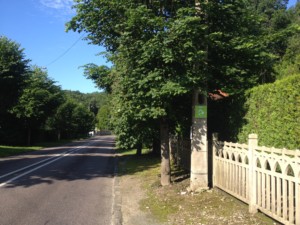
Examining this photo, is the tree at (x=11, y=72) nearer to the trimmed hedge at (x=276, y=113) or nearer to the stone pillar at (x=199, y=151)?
the stone pillar at (x=199, y=151)

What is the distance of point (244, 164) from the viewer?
25.0ft

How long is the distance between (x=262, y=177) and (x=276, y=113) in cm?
147

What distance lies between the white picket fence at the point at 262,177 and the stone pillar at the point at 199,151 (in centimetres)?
34

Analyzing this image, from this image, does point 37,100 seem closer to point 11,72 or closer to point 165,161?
point 11,72

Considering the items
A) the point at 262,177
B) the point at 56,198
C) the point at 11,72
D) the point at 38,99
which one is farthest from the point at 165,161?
the point at 38,99

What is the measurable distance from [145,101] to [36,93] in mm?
36712

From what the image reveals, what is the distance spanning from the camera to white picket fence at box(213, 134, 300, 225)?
5742mm

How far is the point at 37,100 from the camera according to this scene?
43469 mm

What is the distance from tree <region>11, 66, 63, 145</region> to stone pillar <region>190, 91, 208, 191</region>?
32487 mm

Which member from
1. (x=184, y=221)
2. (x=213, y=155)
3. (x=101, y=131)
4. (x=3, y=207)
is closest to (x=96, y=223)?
(x=184, y=221)

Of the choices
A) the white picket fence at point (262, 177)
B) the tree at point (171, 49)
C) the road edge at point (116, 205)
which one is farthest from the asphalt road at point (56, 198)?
the white picket fence at point (262, 177)

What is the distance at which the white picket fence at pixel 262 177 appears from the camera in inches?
226

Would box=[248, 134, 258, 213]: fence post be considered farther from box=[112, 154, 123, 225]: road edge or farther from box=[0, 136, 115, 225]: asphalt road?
box=[0, 136, 115, 225]: asphalt road

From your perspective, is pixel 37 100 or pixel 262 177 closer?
pixel 262 177
